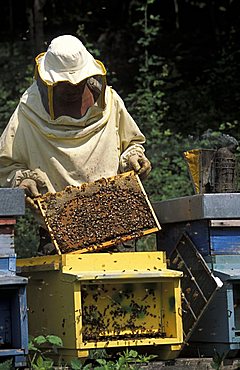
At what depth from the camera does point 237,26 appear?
13.4 meters

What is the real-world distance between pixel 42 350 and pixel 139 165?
124 centimetres

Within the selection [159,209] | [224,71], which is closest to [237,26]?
[224,71]

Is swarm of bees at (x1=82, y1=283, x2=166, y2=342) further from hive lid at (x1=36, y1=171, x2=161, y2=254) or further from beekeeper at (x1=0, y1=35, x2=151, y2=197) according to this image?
beekeeper at (x1=0, y1=35, x2=151, y2=197)

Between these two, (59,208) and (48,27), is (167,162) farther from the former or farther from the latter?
(59,208)

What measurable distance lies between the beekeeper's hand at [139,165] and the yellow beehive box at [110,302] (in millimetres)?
664

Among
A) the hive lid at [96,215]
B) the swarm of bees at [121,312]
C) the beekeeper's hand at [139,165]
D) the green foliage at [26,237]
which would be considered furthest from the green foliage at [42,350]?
the green foliage at [26,237]

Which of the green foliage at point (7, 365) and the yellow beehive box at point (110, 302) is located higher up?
the yellow beehive box at point (110, 302)

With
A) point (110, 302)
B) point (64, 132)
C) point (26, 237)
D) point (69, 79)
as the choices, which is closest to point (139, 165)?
point (64, 132)

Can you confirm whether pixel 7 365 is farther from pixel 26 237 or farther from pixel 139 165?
pixel 26 237

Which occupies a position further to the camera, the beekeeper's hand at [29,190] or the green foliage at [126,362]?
the beekeeper's hand at [29,190]

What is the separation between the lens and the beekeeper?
234 inches

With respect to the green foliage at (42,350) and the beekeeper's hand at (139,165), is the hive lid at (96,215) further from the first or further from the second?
the green foliage at (42,350)

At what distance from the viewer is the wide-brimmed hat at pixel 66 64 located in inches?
232

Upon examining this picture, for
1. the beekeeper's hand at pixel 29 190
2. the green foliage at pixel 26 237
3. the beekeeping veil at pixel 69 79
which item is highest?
the beekeeping veil at pixel 69 79
